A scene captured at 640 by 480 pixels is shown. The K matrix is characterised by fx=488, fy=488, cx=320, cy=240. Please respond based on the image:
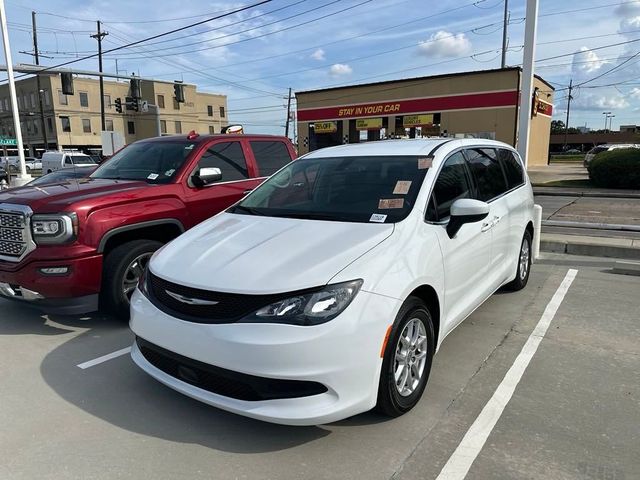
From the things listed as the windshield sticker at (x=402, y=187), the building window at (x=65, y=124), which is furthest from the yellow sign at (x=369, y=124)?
the building window at (x=65, y=124)

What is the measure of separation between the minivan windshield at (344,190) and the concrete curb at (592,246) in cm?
516

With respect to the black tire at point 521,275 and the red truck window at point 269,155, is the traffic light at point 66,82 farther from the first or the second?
the black tire at point 521,275

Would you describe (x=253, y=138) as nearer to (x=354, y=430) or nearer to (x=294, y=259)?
(x=294, y=259)

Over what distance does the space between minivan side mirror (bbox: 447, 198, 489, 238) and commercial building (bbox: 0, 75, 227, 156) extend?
70603mm

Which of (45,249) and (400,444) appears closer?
(400,444)

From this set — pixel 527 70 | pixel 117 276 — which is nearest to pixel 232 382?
pixel 117 276

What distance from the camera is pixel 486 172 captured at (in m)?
4.72

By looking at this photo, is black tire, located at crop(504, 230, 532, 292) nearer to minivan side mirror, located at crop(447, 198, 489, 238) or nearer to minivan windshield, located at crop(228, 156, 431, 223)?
minivan side mirror, located at crop(447, 198, 489, 238)

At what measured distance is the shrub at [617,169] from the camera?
18.3 meters

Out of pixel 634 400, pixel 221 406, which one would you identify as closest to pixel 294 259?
pixel 221 406

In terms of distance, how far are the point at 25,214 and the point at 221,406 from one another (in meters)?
2.83

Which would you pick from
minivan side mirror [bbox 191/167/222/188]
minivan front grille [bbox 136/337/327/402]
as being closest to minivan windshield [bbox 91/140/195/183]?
minivan side mirror [bbox 191/167/222/188]

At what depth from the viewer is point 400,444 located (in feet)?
9.41

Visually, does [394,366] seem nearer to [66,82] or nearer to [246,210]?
[246,210]
